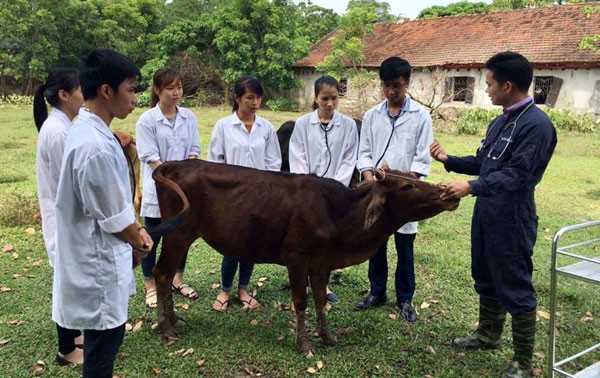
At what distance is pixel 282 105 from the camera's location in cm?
3056

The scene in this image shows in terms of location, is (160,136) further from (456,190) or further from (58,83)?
(456,190)

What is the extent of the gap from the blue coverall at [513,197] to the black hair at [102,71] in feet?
8.46

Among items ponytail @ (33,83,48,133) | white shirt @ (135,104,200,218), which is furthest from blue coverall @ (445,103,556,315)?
ponytail @ (33,83,48,133)

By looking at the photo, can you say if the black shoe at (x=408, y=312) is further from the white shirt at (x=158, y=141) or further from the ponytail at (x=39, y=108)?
the ponytail at (x=39, y=108)

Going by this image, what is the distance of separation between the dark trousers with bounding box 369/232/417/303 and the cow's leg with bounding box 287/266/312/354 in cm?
109

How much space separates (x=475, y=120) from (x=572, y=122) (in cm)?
377

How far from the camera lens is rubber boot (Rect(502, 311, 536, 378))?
3.86 m

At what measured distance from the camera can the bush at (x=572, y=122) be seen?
19.6 m

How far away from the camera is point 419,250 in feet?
23.1

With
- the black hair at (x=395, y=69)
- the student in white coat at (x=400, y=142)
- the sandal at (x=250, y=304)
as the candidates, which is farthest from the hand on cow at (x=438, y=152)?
the sandal at (x=250, y=304)

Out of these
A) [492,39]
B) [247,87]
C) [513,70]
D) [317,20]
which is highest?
[317,20]

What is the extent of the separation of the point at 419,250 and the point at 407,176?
10.5ft

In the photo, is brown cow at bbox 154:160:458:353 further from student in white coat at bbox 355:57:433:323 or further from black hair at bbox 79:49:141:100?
black hair at bbox 79:49:141:100

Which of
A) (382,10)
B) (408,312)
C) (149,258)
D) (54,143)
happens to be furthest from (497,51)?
(382,10)
